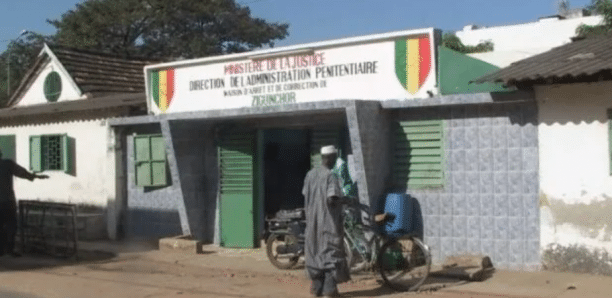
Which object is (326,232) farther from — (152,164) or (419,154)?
(152,164)

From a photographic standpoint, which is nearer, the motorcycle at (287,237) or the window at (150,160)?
the motorcycle at (287,237)

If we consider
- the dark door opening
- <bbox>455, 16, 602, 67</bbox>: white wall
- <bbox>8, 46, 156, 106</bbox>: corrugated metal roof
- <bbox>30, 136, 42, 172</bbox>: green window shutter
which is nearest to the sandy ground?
the dark door opening

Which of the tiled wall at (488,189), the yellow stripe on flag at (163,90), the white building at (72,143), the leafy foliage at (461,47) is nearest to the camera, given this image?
the tiled wall at (488,189)

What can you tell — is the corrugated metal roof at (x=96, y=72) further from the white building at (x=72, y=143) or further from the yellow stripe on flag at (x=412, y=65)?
the yellow stripe on flag at (x=412, y=65)

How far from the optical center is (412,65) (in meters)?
11.1

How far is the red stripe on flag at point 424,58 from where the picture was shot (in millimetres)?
10906

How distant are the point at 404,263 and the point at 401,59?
2.81m

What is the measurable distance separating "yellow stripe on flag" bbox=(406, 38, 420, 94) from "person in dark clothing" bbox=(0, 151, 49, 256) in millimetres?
6296

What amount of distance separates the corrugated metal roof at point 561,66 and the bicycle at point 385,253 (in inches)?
82.8

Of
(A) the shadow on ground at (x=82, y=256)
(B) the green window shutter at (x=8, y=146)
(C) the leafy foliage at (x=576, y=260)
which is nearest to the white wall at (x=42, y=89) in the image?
(B) the green window shutter at (x=8, y=146)

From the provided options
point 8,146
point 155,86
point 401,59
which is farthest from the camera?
point 8,146

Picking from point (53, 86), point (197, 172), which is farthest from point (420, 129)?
point (53, 86)

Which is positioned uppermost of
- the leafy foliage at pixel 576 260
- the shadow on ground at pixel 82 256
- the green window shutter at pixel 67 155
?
the green window shutter at pixel 67 155

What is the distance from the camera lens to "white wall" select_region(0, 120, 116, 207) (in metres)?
15.6
